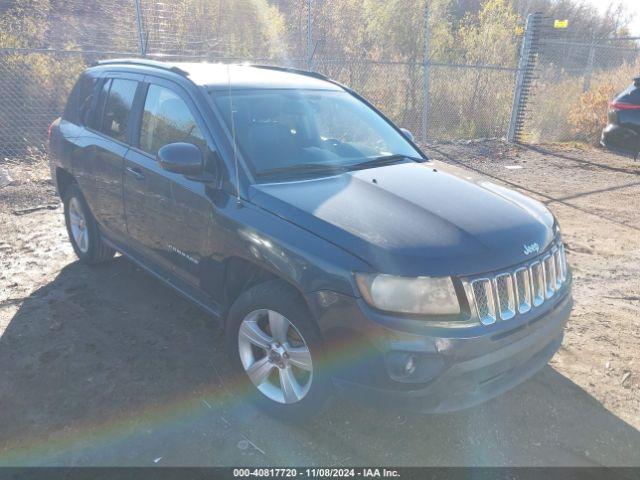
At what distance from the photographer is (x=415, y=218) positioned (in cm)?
266

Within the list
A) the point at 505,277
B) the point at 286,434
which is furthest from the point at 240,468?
the point at 505,277

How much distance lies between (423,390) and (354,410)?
816 millimetres

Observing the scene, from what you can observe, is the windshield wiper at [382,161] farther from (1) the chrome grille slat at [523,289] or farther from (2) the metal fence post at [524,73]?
(2) the metal fence post at [524,73]

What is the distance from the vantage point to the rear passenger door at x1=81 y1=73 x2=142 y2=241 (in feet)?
12.9

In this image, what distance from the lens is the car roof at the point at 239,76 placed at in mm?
3443

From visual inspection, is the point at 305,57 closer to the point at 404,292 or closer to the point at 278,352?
the point at 278,352

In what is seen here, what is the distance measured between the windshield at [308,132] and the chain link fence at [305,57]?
20.2ft

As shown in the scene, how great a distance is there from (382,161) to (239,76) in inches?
47.4

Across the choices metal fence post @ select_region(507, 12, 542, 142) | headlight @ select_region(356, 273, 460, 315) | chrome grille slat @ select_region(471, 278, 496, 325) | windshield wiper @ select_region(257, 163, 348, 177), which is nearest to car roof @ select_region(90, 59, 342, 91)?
windshield wiper @ select_region(257, 163, 348, 177)

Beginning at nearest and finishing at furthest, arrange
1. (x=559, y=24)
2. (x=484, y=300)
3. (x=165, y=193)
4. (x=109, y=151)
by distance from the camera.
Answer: (x=484, y=300) → (x=165, y=193) → (x=109, y=151) → (x=559, y=24)

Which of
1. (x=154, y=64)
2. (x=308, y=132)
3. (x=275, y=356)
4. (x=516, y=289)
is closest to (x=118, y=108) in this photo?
(x=154, y=64)

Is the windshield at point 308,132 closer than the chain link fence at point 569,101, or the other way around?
the windshield at point 308,132

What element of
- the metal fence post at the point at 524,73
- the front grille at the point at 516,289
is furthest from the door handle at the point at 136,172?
the metal fence post at the point at 524,73

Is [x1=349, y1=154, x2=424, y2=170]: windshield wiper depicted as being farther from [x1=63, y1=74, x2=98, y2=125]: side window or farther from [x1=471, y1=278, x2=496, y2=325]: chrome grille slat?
[x1=63, y1=74, x2=98, y2=125]: side window
